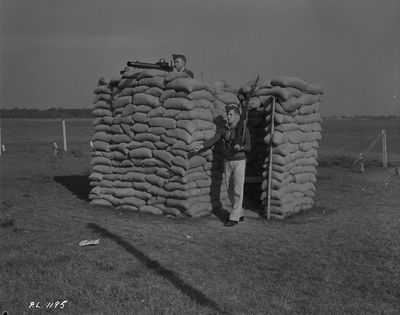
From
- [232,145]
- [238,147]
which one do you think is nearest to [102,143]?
[232,145]

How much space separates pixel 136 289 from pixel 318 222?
4.18 m

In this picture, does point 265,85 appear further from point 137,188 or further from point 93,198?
point 93,198

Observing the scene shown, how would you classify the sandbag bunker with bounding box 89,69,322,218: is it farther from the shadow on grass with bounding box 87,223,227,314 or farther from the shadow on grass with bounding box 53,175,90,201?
the shadow on grass with bounding box 87,223,227,314

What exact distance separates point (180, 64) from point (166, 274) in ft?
14.7

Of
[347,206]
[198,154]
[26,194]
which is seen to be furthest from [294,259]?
[26,194]

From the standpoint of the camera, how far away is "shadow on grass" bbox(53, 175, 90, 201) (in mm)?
10408

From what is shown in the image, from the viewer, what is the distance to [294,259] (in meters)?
5.88

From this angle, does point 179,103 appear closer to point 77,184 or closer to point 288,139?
point 288,139

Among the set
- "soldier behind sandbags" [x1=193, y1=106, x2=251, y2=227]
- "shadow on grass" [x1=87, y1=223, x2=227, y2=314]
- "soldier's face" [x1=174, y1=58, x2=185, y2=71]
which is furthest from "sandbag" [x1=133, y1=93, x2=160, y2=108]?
"shadow on grass" [x1=87, y1=223, x2=227, y2=314]

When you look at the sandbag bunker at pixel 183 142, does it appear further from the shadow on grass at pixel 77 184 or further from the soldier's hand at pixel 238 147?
the shadow on grass at pixel 77 184

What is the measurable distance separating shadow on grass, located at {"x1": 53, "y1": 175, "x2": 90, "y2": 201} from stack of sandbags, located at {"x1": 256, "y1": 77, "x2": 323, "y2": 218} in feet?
12.3

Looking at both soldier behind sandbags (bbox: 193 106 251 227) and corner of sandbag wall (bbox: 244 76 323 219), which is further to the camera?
corner of sandbag wall (bbox: 244 76 323 219)

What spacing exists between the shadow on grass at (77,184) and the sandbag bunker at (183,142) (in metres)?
1.40

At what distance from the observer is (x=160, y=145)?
8.10 meters
